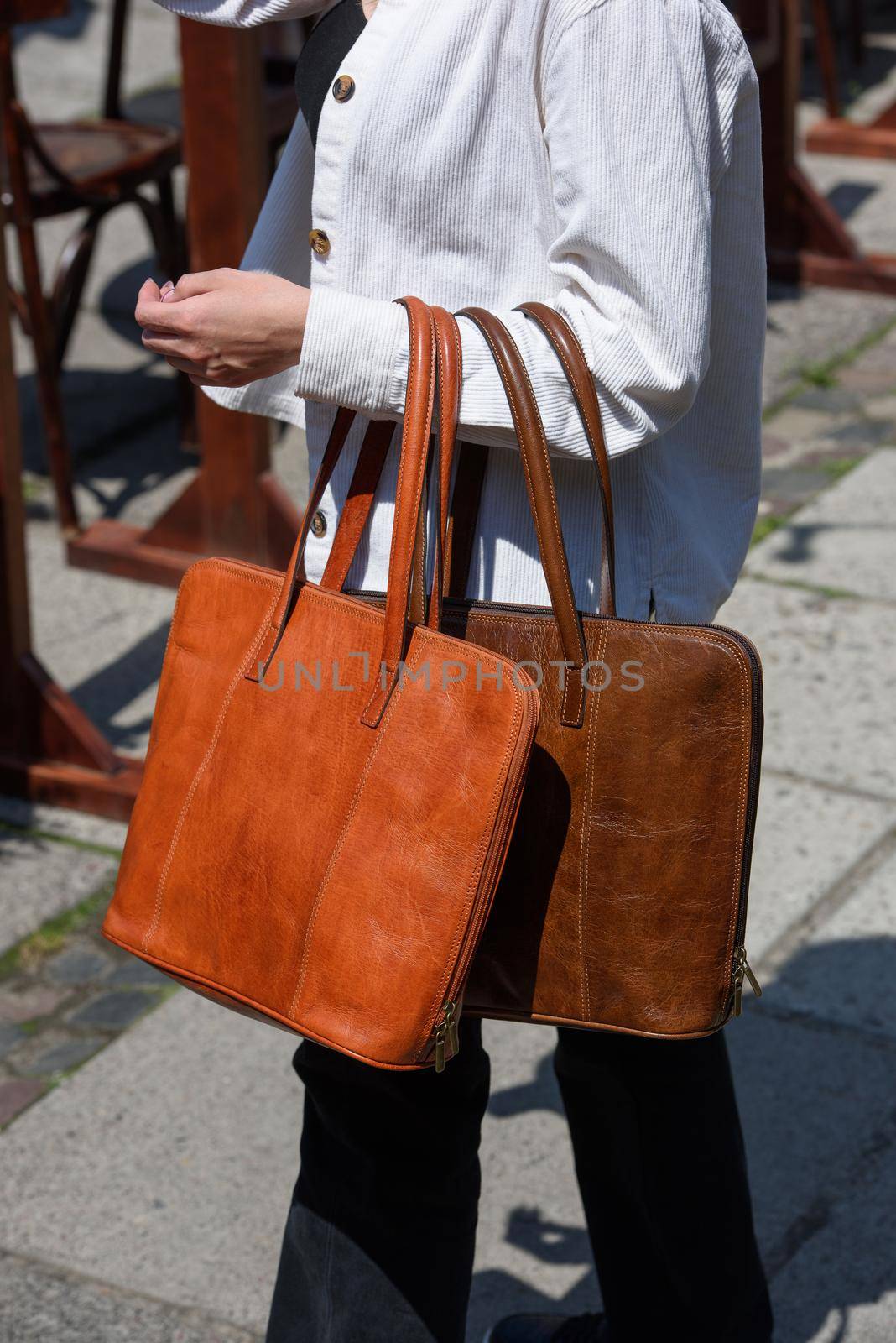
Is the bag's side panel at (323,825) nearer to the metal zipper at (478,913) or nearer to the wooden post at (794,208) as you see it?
the metal zipper at (478,913)

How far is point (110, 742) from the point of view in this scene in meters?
3.80

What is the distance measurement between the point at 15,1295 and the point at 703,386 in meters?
1.55

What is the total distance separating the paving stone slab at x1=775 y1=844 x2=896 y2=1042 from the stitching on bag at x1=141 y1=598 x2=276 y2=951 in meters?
1.48

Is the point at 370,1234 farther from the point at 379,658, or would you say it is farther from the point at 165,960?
the point at 379,658

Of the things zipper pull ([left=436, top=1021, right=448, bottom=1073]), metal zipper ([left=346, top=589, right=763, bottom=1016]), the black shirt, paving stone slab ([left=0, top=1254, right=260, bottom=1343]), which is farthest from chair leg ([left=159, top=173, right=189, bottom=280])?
zipper pull ([left=436, top=1021, right=448, bottom=1073])

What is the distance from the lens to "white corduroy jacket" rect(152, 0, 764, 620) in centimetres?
144

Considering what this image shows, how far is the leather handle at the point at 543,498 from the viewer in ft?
4.83

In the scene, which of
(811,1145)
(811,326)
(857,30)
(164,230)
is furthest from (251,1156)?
(857,30)

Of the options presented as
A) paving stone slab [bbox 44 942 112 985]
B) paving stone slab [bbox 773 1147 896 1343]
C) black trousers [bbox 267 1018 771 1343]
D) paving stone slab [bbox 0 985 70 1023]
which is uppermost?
black trousers [bbox 267 1018 771 1343]

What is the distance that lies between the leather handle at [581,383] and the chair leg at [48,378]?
10.3 feet

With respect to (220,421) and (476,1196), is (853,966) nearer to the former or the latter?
(476,1196)

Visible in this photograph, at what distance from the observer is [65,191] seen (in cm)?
477

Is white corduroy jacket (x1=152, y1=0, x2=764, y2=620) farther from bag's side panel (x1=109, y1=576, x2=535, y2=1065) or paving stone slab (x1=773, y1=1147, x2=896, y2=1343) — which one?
paving stone slab (x1=773, y1=1147, x2=896, y2=1343)

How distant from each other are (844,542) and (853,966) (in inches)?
70.8
